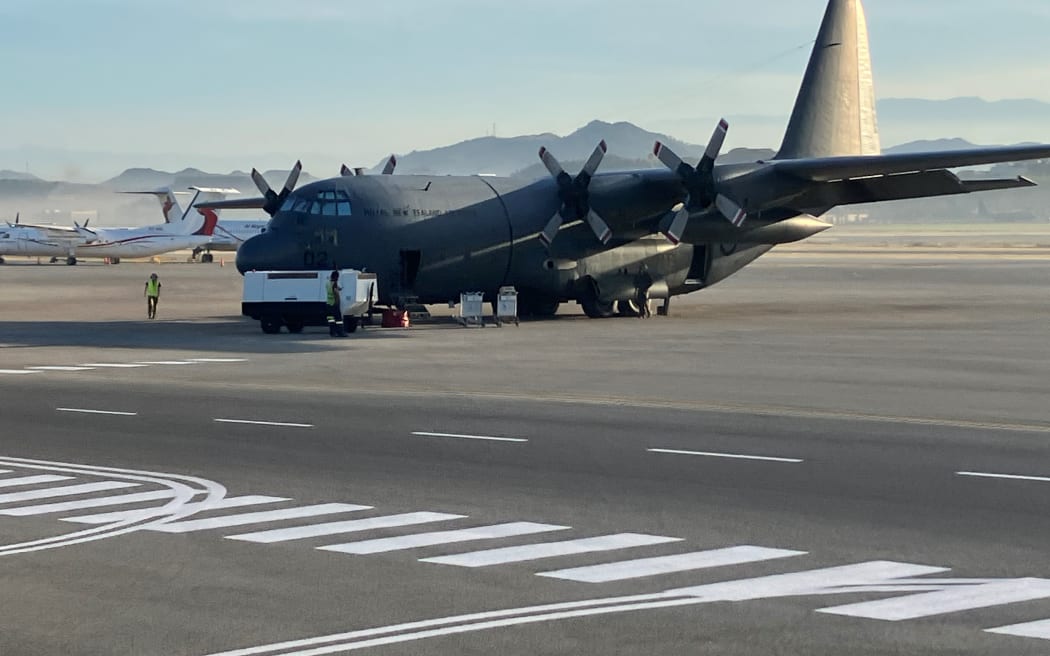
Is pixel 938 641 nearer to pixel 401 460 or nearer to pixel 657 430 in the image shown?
pixel 401 460

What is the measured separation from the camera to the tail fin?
5125 centimetres

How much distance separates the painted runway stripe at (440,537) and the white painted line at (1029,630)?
4.60 m

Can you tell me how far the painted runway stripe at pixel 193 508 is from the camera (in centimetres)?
1359

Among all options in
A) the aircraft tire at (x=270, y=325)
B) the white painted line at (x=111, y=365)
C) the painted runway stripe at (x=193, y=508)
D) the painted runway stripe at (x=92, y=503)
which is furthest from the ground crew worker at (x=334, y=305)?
the painted runway stripe at (x=193, y=508)

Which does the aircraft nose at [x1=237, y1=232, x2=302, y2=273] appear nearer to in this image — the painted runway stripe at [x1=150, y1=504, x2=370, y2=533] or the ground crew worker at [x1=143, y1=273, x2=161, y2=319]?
the ground crew worker at [x1=143, y1=273, x2=161, y2=319]

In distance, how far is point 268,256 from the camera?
4091 cm

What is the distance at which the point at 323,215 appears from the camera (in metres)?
41.5

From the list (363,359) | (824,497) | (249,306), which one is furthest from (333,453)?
(249,306)

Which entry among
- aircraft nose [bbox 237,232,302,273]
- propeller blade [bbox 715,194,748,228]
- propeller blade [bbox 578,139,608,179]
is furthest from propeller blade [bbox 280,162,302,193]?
propeller blade [bbox 715,194,748,228]

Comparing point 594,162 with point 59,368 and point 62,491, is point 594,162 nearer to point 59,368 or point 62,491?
point 59,368

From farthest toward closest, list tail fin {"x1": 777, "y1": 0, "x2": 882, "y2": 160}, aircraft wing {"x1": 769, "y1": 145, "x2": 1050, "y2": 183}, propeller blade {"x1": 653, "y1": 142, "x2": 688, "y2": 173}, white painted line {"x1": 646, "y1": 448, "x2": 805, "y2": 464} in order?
tail fin {"x1": 777, "y1": 0, "x2": 882, "y2": 160} → propeller blade {"x1": 653, "y1": 142, "x2": 688, "y2": 173} → aircraft wing {"x1": 769, "y1": 145, "x2": 1050, "y2": 183} → white painted line {"x1": 646, "y1": 448, "x2": 805, "y2": 464}

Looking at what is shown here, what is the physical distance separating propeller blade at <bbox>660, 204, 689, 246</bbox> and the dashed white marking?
29426 millimetres

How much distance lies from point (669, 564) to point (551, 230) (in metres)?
32.8

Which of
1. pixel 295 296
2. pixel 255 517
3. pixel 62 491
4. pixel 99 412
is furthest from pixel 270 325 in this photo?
pixel 255 517
